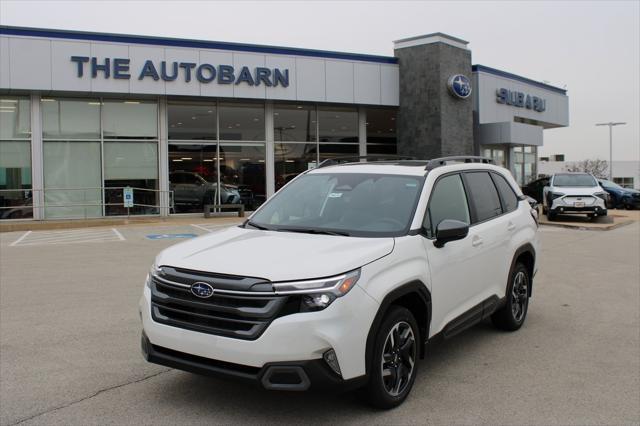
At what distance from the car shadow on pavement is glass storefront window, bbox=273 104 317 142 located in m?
19.3

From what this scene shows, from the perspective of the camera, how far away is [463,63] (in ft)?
81.4

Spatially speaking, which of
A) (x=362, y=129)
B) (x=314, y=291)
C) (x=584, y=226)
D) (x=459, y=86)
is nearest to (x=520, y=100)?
(x=459, y=86)

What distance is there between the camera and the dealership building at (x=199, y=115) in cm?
1961

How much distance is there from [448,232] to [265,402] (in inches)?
70.3

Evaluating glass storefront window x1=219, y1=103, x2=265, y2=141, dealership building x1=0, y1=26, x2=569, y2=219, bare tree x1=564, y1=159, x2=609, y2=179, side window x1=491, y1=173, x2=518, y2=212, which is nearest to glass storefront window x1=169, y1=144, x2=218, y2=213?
dealership building x1=0, y1=26, x2=569, y2=219

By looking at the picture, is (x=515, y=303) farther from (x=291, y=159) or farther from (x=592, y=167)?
(x=592, y=167)

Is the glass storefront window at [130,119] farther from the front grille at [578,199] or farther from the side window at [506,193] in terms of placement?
the side window at [506,193]

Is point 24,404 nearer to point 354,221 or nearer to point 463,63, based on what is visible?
point 354,221

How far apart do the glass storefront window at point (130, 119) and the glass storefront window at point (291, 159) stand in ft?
15.7

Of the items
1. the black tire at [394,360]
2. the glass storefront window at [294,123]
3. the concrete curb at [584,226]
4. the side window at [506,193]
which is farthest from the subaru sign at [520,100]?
the black tire at [394,360]

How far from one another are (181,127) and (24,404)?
61.0ft

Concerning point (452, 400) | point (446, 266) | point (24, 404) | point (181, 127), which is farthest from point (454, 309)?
point (181, 127)

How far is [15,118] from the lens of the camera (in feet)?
65.2

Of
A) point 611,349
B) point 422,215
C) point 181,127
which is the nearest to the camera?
point 422,215
